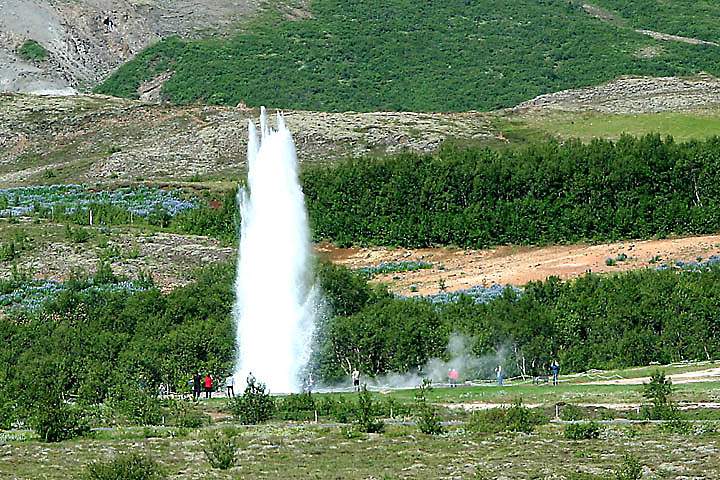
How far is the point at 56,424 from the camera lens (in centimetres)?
2238

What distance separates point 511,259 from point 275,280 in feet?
56.3

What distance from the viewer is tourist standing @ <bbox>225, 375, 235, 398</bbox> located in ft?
94.3

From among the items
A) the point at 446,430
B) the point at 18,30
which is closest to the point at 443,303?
the point at 446,430

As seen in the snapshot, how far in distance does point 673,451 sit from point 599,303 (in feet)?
48.5

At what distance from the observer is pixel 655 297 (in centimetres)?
3397

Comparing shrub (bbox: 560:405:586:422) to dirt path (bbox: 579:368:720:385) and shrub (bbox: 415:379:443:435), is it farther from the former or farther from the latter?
dirt path (bbox: 579:368:720:385)

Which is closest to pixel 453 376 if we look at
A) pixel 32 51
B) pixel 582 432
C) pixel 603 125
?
pixel 582 432

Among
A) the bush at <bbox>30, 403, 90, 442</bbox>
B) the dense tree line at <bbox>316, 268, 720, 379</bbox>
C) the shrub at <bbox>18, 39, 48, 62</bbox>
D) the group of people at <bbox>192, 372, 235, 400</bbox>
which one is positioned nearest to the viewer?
the bush at <bbox>30, 403, 90, 442</bbox>

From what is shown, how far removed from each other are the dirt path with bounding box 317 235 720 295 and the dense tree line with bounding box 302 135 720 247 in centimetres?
112

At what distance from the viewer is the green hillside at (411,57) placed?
110 m

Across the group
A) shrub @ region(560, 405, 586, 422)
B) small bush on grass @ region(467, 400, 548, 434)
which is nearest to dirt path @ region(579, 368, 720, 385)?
shrub @ region(560, 405, 586, 422)

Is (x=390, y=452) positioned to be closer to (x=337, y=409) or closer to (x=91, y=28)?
(x=337, y=409)

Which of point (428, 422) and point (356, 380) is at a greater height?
point (428, 422)

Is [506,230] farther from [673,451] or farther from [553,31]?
[553,31]
